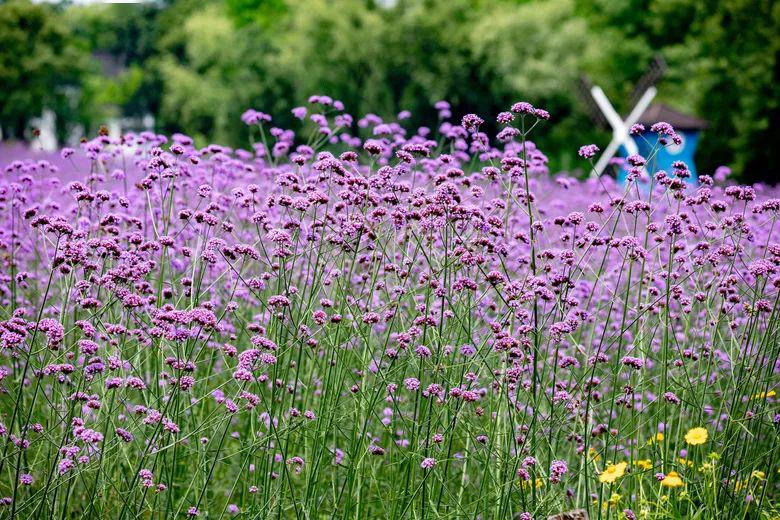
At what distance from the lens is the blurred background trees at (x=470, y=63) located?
2466cm

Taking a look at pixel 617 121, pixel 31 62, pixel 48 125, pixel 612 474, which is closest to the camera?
pixel 612 474

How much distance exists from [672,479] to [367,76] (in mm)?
26880

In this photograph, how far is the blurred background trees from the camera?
24.7 meters

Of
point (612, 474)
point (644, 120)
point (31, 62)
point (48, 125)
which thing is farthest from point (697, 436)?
point (48, 125)

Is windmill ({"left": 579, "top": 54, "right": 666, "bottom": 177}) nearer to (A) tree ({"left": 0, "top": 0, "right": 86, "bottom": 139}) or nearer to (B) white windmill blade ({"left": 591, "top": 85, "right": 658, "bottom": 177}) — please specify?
(B) white windmill blade ({"left": 591, "top": 85, "right": 658, "bottom": 177})

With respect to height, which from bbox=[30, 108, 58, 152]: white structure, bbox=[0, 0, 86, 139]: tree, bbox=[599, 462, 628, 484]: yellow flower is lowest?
bbox=[30, 108, 58, 152]: white structure

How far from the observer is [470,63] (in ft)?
95.2

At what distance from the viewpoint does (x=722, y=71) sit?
Answer: 24891 millimetres

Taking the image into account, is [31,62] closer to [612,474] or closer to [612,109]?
[612,109]

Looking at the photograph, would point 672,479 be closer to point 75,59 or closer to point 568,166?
point 568,166

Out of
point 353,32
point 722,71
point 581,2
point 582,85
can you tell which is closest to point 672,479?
point 722,71

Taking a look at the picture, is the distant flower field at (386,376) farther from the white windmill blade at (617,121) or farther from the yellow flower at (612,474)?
the white windmill blade at (617,121)

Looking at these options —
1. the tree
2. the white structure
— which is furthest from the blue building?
the white structure

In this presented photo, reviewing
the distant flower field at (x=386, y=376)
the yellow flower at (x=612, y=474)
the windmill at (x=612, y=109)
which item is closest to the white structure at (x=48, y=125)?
the windmill at (x=612, y=109)
